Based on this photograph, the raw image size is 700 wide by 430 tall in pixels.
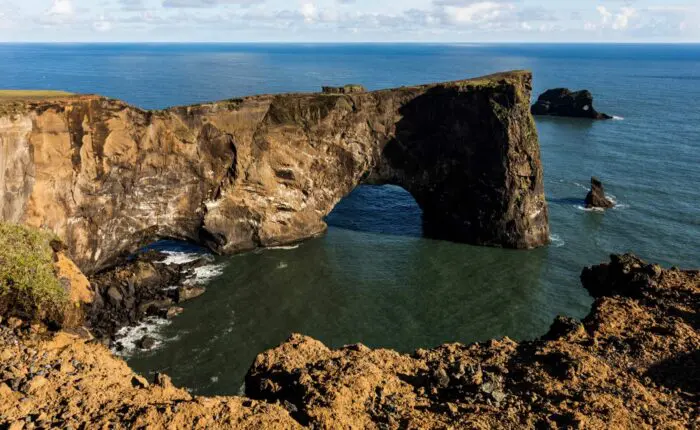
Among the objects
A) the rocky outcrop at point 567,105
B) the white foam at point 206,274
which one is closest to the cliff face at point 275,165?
the white foam at point 206,274

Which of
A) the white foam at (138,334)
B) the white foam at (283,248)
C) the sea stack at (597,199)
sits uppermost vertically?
the sea stack at (597,199)

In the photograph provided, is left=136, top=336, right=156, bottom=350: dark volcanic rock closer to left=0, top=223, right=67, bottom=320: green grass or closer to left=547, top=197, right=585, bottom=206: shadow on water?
left=0, top=223, right=67, bottom=320: green grass

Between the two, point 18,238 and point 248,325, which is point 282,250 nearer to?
point 248,325

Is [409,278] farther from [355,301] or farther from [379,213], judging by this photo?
[379,213]

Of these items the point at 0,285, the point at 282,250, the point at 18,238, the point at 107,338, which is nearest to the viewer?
the point at 0,285

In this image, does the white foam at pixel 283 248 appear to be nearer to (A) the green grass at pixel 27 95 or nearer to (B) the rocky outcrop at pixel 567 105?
(A) the green grass at pixel 27 95

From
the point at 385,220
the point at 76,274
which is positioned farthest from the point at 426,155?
the point at 76,274

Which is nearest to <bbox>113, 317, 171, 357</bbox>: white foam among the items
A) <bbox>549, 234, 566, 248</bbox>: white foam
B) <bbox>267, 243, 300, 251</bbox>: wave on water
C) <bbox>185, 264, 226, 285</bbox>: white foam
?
<bbox>185, 264, 226, 285</bbox>: white foam
